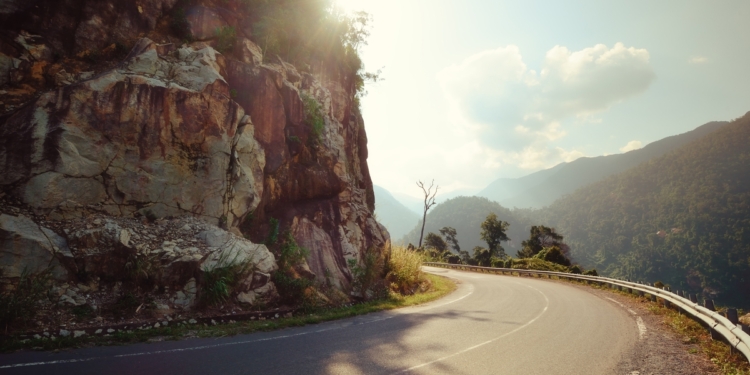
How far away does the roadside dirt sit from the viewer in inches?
233

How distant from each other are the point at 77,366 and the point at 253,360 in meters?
2.47

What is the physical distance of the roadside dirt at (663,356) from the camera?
592cm

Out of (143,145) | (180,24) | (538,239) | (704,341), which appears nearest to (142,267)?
(143,145)

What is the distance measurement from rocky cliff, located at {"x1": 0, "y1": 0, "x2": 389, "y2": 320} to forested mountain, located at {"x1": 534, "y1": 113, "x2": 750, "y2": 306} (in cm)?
12371

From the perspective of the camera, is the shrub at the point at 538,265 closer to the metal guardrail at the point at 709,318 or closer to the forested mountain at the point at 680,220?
the metal guardrail at the point at 709,318

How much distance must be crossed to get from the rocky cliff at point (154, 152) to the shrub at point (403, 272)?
101 inches

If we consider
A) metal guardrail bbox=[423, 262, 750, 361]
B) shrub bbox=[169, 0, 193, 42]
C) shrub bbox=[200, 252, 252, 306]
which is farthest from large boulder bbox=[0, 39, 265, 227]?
metal guardrail bbox=[423, 262, 750, 361]

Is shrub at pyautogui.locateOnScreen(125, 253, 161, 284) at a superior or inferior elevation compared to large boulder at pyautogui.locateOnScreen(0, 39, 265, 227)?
inferior

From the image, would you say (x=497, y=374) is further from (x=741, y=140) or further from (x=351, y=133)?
(x=741, y=140)

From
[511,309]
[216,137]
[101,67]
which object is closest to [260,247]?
[216,137]

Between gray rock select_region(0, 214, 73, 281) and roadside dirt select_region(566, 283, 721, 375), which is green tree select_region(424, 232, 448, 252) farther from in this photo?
gray rock select_region(0, 214, 73, 281)

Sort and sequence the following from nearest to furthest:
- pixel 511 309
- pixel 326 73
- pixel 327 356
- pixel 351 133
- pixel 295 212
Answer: pixel 327 356 → pixel 511 309 → pixel 295 212 → pixel 326 73 → pixel 351 133

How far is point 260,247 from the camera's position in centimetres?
1150

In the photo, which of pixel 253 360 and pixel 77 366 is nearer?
pixel 77 366
